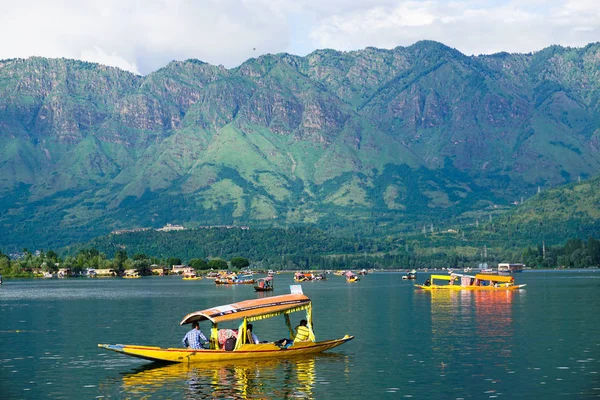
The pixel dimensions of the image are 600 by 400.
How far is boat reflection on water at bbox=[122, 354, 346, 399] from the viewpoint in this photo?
77000mm

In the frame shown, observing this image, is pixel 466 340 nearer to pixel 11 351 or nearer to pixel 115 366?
pixel 115 366

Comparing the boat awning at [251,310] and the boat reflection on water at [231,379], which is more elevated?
the boat awning at [251,310]

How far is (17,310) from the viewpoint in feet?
612

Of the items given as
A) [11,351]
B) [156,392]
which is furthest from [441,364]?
[11,351]

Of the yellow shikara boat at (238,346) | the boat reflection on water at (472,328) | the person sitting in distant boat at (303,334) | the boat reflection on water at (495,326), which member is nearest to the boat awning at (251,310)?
the yellow shikara boat at (238,346)

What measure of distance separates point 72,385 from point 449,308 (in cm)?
10191

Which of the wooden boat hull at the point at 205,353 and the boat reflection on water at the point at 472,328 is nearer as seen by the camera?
the wooden boat hull at the point at 205,353

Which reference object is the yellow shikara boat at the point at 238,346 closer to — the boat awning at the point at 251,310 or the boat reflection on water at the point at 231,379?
the boat awning at the point at 251,310

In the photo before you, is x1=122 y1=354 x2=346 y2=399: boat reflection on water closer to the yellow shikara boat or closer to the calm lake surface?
the calm lake surface

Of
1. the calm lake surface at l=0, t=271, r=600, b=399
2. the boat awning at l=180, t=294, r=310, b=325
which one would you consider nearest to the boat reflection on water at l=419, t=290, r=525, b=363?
the calm lake surface at l=0, t=271, r=600, b=399

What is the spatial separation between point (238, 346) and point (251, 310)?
394cm

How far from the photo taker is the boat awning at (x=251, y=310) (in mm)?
92312

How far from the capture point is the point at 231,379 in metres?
83.8

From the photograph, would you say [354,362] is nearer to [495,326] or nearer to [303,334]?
[303,334]
